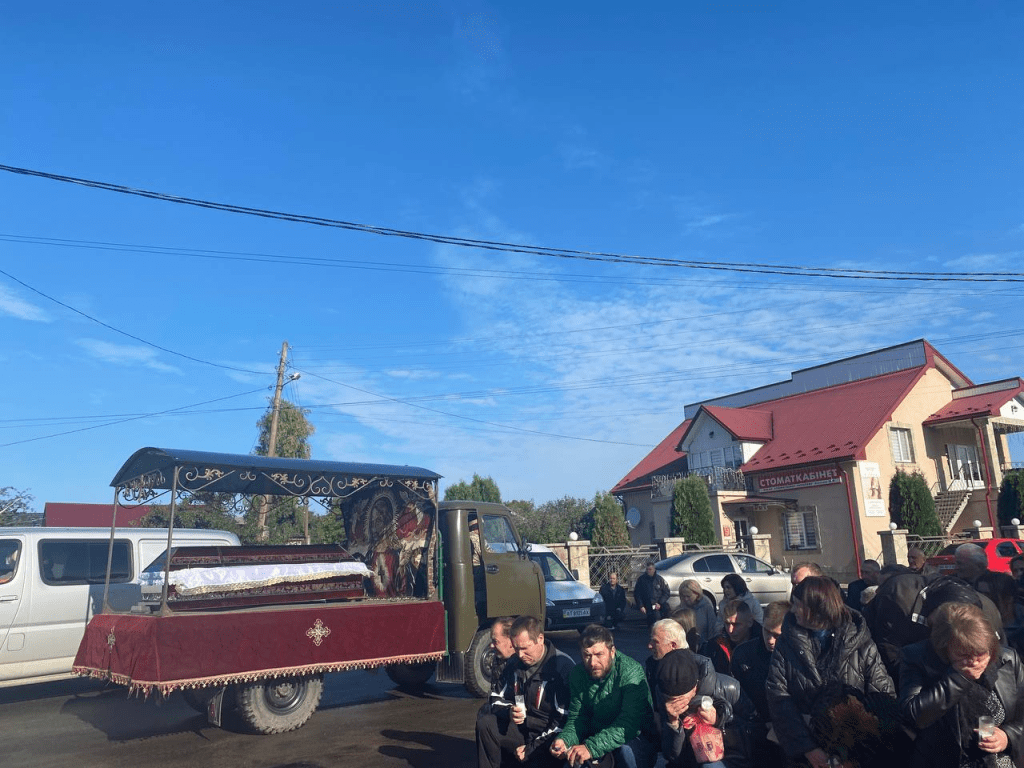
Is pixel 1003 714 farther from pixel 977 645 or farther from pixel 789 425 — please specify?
pixel 789 425

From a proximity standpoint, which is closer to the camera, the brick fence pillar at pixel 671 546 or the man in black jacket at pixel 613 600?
the man in black jacket at pixel 613 600

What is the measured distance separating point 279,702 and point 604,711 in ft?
16.3

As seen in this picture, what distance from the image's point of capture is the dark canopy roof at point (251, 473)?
8883mm

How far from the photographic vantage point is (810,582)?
4602 millimetres

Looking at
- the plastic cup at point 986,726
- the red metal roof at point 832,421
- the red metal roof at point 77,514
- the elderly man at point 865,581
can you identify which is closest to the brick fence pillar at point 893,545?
the red metal roof at point 832,421

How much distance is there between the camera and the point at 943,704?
379cm

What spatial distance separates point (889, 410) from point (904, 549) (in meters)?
8.29

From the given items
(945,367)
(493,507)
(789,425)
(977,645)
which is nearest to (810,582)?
(977,645)

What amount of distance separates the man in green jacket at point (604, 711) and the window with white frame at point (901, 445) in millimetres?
29100

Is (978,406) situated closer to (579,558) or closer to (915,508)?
(915,508)

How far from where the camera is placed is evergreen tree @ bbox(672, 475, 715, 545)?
98.0 feet

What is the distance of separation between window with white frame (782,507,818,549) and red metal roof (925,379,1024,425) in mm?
6305

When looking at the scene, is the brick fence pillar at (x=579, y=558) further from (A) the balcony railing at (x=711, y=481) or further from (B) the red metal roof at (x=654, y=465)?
(B) the red metal roof at (x=654, y=465)

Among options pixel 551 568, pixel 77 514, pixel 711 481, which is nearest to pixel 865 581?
pixel 551 568
